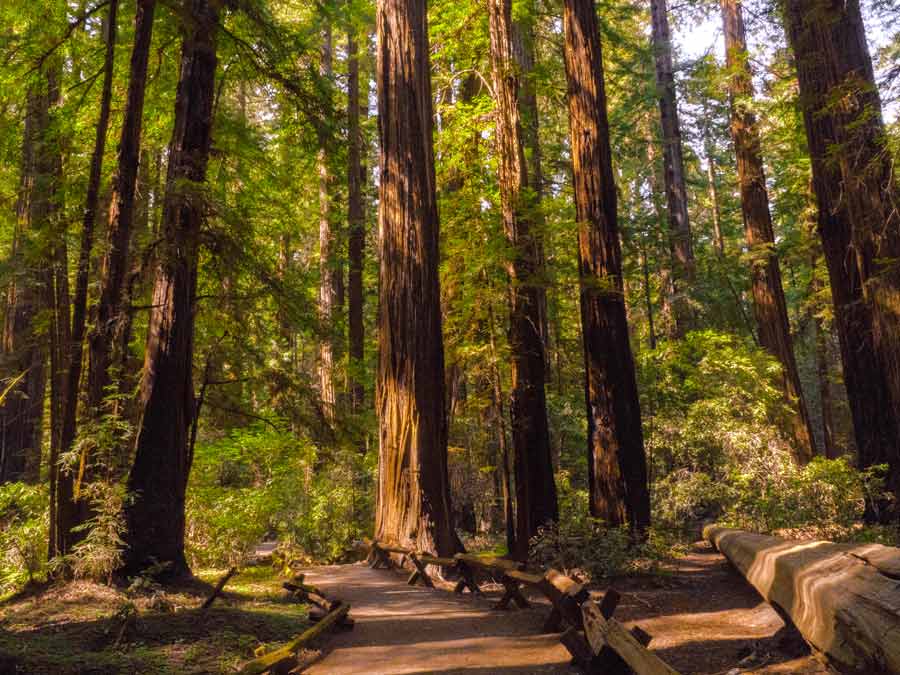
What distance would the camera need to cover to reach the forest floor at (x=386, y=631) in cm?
550

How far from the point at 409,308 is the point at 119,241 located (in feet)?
14.2

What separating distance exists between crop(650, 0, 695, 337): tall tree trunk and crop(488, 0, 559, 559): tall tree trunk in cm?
892

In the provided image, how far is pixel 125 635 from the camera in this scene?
6.05m

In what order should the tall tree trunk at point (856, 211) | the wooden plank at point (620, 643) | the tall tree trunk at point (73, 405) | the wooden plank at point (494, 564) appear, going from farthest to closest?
1. the tall tree trunk at point (856, 211)
2. the tall tree trunk at point (73, 405)
3. the wooden plank at point (494, 564)
4. the wooden plank at point (620, 643)

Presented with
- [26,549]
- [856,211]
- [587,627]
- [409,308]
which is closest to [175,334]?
[409,308]

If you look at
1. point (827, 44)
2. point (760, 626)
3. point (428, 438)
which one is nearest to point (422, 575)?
point (428, 438)

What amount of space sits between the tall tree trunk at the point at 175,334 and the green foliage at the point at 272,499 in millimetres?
3560

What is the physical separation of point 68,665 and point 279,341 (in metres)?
6.72

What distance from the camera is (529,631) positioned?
22.9 ft

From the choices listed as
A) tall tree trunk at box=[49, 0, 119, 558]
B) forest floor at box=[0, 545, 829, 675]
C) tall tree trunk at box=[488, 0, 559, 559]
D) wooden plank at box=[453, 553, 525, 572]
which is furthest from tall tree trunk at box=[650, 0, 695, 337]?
tall tree trunk at box=[49, 0, 119, 558]

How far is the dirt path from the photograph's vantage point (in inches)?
222

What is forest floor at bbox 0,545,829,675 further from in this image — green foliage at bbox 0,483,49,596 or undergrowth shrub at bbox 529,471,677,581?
green foliage at bbox 0,483,49,596

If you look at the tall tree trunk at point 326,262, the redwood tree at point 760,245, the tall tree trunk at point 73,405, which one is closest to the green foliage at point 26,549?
the tall tree trunk at point 73,405

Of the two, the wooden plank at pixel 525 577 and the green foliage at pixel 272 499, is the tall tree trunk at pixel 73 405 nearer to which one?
the green foliage at pixel 272 499
